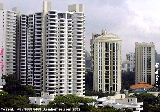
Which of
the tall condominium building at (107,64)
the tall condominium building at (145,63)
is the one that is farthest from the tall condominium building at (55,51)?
the tall condominium building at (145,63)

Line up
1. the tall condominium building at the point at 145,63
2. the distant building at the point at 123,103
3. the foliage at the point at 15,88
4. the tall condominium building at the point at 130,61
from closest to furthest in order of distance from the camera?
the distant building at the point at 123,103 < the foliage at the point at 15,88 < the tall condominium building at the point at 145,63 < the tall condominium building at the point at 130,61

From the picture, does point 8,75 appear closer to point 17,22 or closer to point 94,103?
point 17,22

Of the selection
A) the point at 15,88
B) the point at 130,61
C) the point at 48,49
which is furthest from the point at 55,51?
the point at 130,61

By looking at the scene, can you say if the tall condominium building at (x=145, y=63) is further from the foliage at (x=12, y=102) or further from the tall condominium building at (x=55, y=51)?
the foliage at (x=12, y=102)

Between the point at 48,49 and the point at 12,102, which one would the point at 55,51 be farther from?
the point at 12,102

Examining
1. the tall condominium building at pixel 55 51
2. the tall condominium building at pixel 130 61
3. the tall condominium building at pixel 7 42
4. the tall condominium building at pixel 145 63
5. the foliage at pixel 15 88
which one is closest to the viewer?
the foliage at pixel 15 88
